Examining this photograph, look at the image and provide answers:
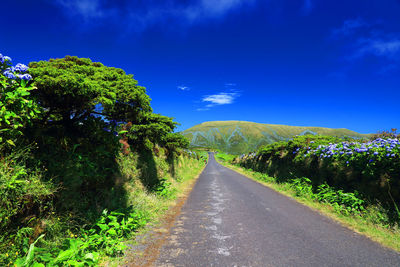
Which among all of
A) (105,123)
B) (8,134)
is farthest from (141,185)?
(8,134)

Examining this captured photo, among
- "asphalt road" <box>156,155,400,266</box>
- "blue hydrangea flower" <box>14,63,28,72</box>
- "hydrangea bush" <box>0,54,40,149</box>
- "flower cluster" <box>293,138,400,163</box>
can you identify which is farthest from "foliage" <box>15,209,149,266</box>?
"flower cluster" <box>293,138,400,163</box>

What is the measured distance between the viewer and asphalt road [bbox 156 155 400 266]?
3.48 meters

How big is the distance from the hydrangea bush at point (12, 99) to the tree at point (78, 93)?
215 mm

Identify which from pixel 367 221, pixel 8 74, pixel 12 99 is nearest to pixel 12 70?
pixel 8 74

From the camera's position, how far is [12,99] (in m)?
3.23

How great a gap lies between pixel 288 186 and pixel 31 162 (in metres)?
12.6

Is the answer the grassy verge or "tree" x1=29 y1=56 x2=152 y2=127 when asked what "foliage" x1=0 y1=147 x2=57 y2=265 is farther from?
the grassy verge

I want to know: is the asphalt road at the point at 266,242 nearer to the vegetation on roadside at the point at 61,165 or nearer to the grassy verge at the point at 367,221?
the grassy verge at the point at 367,221

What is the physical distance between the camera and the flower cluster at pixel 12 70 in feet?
10.7

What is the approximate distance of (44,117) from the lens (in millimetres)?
4324

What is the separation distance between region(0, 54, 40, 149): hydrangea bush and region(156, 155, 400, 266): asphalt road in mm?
3831

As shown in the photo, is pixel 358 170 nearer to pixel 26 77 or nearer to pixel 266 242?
pixel 266 242

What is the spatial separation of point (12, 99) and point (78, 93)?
40.7 inches

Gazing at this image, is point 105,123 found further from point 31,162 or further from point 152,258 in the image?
point 152,258
